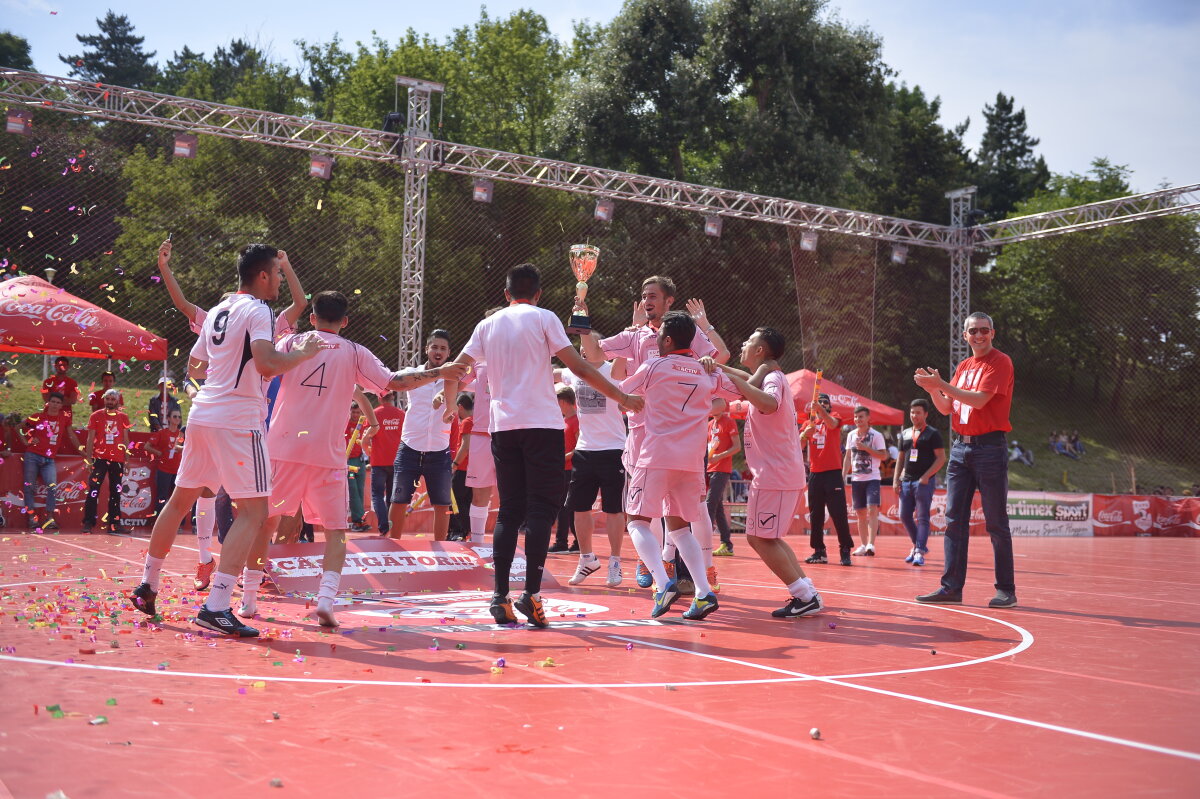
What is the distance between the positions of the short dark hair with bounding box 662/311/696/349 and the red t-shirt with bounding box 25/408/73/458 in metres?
11.1

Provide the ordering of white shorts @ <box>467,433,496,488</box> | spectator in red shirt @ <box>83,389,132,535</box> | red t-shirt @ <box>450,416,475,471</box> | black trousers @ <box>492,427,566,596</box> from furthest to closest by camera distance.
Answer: spectator in red shirt @ <box>83,389,132,535</box>, red t-shirt @ <box>450,416,475,471</box>, white shorts @ <box>467,433,496,488</box>, black trousers @ <box>492,427,566,596</box>

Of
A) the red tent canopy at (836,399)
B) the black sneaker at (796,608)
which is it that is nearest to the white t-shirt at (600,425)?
the black sneaker at (796,608)

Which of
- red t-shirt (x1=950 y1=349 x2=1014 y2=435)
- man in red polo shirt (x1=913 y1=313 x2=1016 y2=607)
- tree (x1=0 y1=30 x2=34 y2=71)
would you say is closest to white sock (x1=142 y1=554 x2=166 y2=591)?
man in red polo shirt (x1=913 y1=313 x2=1016 y2=607)

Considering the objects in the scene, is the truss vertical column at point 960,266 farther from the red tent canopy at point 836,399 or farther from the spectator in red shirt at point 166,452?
the spectator in red shirt at point 166,452

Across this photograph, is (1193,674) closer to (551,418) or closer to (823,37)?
(551,418)

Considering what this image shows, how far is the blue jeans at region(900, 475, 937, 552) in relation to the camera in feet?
42.2

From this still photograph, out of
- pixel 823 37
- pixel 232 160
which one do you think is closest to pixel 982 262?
pixel 823 37

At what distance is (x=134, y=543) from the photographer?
11.9 m

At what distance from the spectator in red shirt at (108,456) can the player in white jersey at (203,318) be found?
625 cm

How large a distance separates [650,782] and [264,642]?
3011mm

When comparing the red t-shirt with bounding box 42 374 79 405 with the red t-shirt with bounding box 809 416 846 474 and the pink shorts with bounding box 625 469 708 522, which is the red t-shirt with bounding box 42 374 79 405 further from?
the pink shorts with bounding box 625 469 708 522

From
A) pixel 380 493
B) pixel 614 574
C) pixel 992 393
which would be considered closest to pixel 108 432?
pixel 380 493

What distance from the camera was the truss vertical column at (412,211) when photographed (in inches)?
728

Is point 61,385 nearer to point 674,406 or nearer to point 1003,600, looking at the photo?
point 674,406
